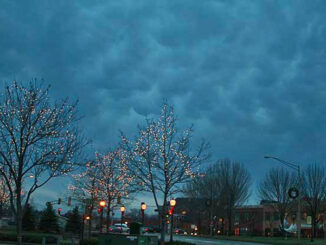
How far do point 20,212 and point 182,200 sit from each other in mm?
75671

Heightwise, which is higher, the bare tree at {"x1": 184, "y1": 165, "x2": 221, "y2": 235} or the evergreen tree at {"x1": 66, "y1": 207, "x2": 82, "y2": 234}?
the bare tree at {"x1": 184, "y1": 165, "x2": 221, "y2": 235}

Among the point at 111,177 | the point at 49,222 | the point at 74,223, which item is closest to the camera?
Answer: the point at 111,177

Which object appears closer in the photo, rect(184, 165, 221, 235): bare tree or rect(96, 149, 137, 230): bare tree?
rect(96, 149, 137, 230): bare tree

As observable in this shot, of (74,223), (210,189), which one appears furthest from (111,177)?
(210,189)

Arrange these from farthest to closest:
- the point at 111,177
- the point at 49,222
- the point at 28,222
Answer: the point at 49,222
the point at 28,222
the point at 111,177

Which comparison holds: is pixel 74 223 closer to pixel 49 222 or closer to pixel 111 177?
pixel 49 222

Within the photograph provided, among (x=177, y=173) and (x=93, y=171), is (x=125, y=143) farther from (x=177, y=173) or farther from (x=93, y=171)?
(x=93, y=171)

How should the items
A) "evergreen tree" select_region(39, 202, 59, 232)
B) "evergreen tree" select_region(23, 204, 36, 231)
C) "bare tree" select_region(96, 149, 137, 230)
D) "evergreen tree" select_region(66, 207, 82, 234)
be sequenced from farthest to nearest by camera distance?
"evergreen tree" select_region(39, 202, 59, 232) → "evergreen tree" select_region(23, 204, 36, 231) → "evergreen tree" select_region(66, 207, 82, 234) → "bare tree" select_region(96, 149, 137, 230)

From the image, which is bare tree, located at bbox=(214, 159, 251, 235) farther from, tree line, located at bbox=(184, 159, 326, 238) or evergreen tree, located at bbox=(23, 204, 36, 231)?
evergreen tree, located at bbox=(23, 204, 36, 231)

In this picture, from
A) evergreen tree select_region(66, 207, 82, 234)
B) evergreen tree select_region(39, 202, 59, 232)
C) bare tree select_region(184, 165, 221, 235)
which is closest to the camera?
evergreen tree select_region(66, 207, 82, 234)

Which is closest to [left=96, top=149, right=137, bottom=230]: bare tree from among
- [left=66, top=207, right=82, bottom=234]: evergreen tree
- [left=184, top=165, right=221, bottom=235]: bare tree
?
[left=66, top=207, right=82, bottom=234]: evergreen tree

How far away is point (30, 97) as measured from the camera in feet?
58.9

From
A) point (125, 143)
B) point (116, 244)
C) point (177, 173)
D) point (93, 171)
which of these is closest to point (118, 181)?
point (93, 171)

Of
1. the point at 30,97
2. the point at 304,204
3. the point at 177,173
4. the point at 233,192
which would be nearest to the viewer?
the point at 30,97
